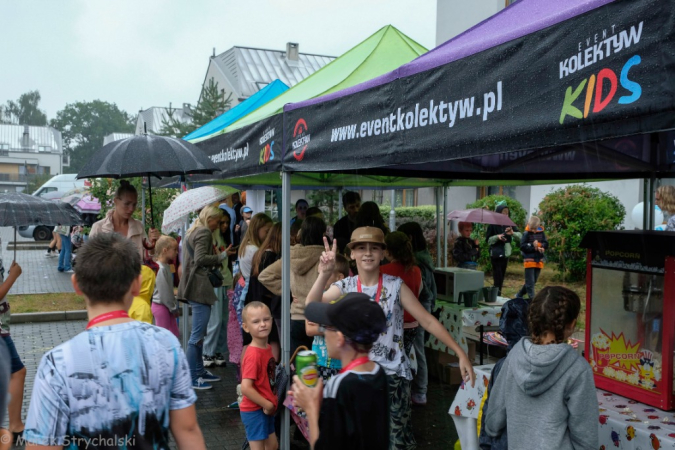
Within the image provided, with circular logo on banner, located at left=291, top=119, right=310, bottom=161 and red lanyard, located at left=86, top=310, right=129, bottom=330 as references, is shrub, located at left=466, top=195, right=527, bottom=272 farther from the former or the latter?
red lanyard, located at left=86, top=310, right=129, bottom=330

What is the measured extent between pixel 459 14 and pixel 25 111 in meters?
111

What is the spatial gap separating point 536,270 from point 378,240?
927 centimetres

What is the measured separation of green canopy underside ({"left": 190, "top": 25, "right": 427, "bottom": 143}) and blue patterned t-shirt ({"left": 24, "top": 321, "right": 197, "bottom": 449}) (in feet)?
10.2

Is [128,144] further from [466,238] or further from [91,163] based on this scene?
[466,238]

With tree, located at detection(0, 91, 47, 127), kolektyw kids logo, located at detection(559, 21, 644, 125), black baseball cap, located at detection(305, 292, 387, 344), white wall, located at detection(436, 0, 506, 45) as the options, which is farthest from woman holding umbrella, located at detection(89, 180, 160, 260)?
tree, located at detection(0, 91, 47, 127)

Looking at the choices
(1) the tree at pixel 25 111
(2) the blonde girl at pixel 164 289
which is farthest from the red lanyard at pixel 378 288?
(1) the tree at pixel 25 111

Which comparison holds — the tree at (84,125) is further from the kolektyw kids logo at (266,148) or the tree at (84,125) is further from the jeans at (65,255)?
the kolektyw kids logo at (266,148)

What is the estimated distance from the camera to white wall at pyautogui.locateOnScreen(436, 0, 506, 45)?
1772 cm

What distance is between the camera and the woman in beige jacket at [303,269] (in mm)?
5059

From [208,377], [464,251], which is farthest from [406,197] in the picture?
[208,377]

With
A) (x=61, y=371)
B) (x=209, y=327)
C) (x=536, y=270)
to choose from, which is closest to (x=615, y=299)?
(x=61, y=371)

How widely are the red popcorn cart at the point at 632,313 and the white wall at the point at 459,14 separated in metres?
15.3

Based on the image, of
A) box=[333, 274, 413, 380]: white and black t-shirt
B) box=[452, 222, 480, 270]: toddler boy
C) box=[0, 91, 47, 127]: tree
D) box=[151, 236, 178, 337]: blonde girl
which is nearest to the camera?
box=[333, 274, 413, 380]: white and black t-shirt

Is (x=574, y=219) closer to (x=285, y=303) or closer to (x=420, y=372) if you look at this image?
(x=420, y=372)
